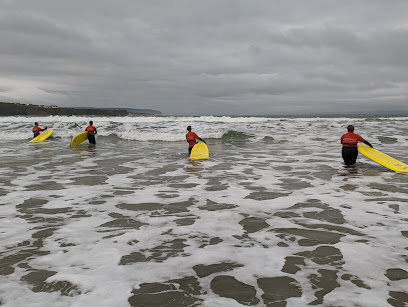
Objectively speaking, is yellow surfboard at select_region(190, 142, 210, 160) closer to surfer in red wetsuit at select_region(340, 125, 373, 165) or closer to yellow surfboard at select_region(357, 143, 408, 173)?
surfer in red wetsuit at select_region(340, 125, 373, 165)

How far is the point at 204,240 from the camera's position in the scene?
4.32 m

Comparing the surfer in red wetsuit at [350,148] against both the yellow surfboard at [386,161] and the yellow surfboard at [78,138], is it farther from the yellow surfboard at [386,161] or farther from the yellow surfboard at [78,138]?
the yellow surfboard at [78,138]

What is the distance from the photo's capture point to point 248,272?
344 centimetres

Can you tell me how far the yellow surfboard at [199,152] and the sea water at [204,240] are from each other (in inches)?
153

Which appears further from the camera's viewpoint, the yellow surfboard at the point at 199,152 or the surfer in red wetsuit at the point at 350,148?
the yellow surfboard at the point at 199,152

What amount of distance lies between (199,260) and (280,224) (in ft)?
5.70

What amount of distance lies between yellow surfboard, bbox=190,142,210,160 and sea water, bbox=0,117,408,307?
3.89m

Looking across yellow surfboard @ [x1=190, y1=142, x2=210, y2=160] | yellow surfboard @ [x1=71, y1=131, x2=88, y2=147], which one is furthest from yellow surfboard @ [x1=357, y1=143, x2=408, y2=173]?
yellow surfboard @ [x1=71, y1=131, x2=88, y2=147]

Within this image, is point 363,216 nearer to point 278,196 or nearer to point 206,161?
point 278,196

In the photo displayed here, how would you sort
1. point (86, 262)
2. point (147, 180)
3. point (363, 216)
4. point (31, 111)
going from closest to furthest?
1. point (86, 262)
2. point (363, 216)
3. point (147, 180)
4. point (31, 111)

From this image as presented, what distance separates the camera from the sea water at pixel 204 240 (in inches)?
120

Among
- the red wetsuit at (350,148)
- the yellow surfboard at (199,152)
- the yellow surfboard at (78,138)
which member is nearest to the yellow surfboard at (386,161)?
the red wetsuit at (350,148)

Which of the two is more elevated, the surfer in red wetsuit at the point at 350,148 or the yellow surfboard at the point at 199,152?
the surfer in red wetsuit at the point at 350,148

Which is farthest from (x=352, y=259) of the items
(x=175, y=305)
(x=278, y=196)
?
(x=278, y=196)
